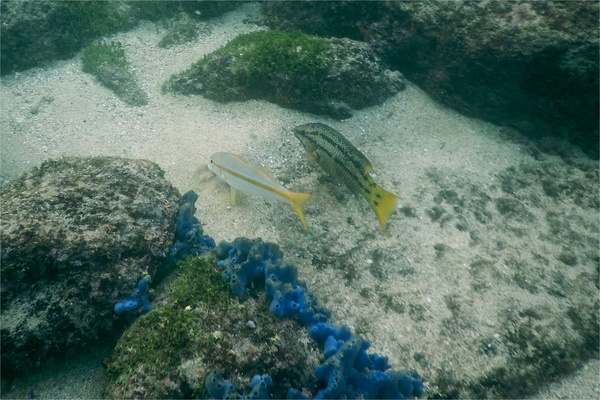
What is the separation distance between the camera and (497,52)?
18.7 ft

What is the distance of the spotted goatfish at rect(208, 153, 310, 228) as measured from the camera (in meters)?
3.77

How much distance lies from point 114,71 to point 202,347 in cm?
638

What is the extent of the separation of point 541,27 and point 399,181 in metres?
3.14

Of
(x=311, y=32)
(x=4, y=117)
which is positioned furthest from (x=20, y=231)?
(x=311, y=32)

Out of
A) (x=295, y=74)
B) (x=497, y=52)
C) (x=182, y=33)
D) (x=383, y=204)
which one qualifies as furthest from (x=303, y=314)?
(x=182, y=33)

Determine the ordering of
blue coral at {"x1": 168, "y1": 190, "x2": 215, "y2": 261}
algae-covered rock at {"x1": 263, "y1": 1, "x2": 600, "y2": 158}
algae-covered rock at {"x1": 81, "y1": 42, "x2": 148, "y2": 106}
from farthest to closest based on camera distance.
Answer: algae-covered rock at {"x1": 81, "y1": 42, "x2": 148, "y2": 106} → algae-covered rock at {"x1": 263, "y1": 1, "x2": 600, "y2": 158} → blue coral at {"x1": 168, "y1": 190, "x2": 215, "y2": 261}

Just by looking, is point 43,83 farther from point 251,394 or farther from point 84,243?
point 251,394

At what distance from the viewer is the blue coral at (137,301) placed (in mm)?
2836

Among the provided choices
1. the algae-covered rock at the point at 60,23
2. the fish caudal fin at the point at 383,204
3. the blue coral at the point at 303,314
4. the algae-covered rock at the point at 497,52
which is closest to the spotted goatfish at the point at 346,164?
the fish caudal fin at the point at 383,204

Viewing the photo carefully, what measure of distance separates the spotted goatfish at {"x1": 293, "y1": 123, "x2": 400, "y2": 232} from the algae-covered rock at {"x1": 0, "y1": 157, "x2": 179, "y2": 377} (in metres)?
2.21

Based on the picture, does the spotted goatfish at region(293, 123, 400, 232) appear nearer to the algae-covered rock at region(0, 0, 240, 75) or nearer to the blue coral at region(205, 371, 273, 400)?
the blue coral at region(205, 371, 273, 400)

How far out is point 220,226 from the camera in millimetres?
4449

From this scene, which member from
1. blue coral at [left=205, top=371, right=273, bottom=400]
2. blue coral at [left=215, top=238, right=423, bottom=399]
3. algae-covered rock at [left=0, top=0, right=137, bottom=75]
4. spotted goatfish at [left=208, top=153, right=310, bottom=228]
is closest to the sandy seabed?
algae-covered rock at [left=0, top=0, right=137, bottom=75]

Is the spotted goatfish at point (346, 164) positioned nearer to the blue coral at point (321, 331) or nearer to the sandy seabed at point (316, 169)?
the sandy seabed at point (316, 169)
